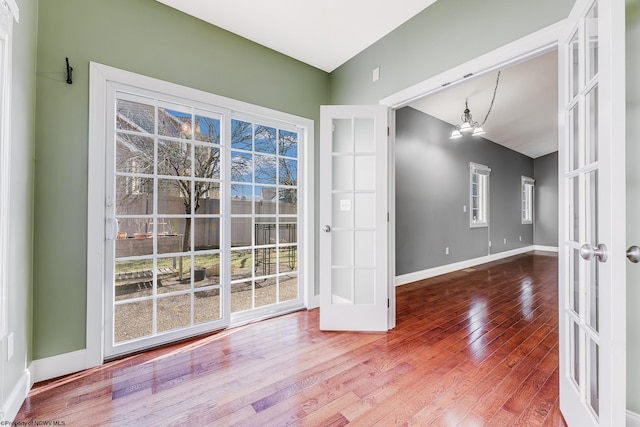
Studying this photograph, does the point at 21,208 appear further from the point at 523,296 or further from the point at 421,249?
the point at 523,296

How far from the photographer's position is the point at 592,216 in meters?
1.17

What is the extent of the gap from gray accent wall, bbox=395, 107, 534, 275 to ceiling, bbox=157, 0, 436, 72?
1.70 metres

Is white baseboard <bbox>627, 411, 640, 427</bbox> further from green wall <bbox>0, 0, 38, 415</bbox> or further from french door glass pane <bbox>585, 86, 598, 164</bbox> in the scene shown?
green wall <bbox>0, 0, 38, 415</bbox>

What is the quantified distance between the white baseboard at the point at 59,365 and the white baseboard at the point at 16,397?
51 mm

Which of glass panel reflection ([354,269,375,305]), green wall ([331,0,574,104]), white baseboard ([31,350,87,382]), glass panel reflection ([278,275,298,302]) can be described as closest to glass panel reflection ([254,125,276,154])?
green wall ([331,0,574,104])

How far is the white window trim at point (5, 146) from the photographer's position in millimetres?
1272

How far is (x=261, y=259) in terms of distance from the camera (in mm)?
2857

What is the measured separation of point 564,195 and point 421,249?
313cm

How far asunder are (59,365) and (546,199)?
10636 millimetres

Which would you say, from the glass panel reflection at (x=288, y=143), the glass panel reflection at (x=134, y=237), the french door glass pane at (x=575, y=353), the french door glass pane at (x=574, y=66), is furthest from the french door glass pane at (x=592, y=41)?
the glass panel reflection at (x=134, y=237)

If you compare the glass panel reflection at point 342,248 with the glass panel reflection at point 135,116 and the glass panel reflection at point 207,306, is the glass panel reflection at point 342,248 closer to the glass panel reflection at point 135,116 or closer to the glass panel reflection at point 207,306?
the glass panel reflection at point 207,306

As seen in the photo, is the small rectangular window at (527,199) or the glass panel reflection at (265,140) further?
the small rectangular window at (527,199)

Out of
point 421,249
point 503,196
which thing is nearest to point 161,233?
point 421,249

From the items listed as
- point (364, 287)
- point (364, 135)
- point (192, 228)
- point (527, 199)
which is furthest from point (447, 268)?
point (527, 199)
